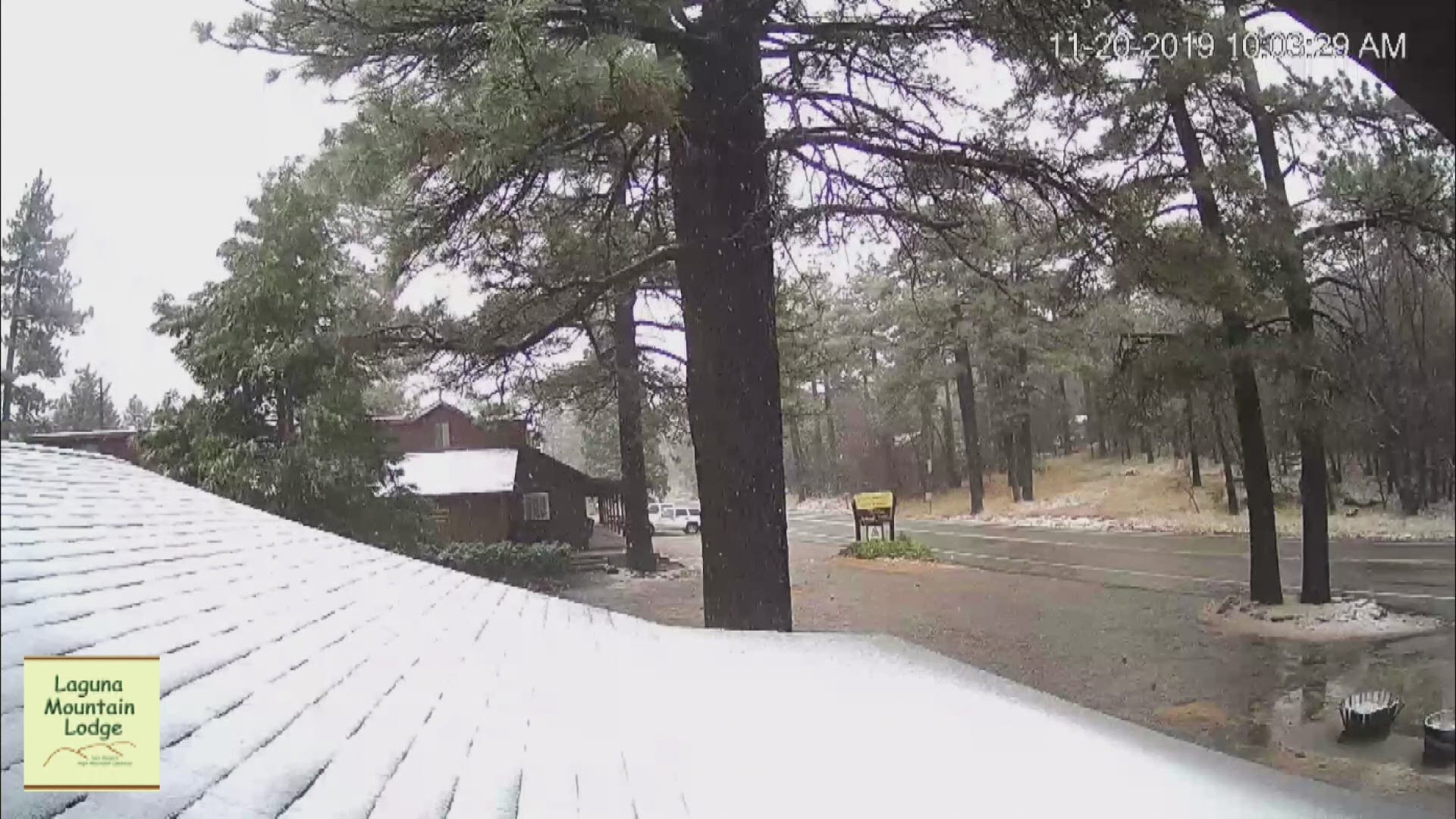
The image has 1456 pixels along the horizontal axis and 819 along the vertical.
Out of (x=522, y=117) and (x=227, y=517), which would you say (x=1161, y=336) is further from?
(x=227, y=517)

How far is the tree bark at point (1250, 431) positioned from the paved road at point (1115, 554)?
2cm

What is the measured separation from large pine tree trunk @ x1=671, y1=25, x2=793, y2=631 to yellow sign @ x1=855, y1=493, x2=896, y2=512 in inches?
5.3

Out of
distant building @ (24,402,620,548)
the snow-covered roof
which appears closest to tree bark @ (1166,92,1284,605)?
distant building @ (24,402,620,548)

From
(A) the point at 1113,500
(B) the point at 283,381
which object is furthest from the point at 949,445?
(B) the point at 283,381

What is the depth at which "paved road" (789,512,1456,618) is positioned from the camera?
149 cm

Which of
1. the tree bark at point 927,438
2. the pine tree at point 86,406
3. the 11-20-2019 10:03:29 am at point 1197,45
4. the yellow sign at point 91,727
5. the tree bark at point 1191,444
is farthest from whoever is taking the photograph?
the tree bark at point 927,438

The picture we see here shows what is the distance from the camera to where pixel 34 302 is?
1103mm

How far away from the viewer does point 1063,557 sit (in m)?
1.71

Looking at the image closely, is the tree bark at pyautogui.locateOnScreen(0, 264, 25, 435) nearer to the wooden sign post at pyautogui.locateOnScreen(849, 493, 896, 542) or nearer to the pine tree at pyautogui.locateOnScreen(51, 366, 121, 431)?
the pine tree at pyautogui.locateOnScreen(51, 366, 121, 431)

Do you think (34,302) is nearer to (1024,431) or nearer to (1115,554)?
(1024,431)

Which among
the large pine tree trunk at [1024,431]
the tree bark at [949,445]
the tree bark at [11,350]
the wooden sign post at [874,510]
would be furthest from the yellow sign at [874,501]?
the tree bark at [11,350]

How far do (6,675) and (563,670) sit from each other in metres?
0.81

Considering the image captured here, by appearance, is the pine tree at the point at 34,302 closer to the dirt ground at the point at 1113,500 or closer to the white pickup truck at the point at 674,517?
the white pickup truck at the point at 674,517

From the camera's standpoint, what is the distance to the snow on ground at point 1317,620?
142 cm
